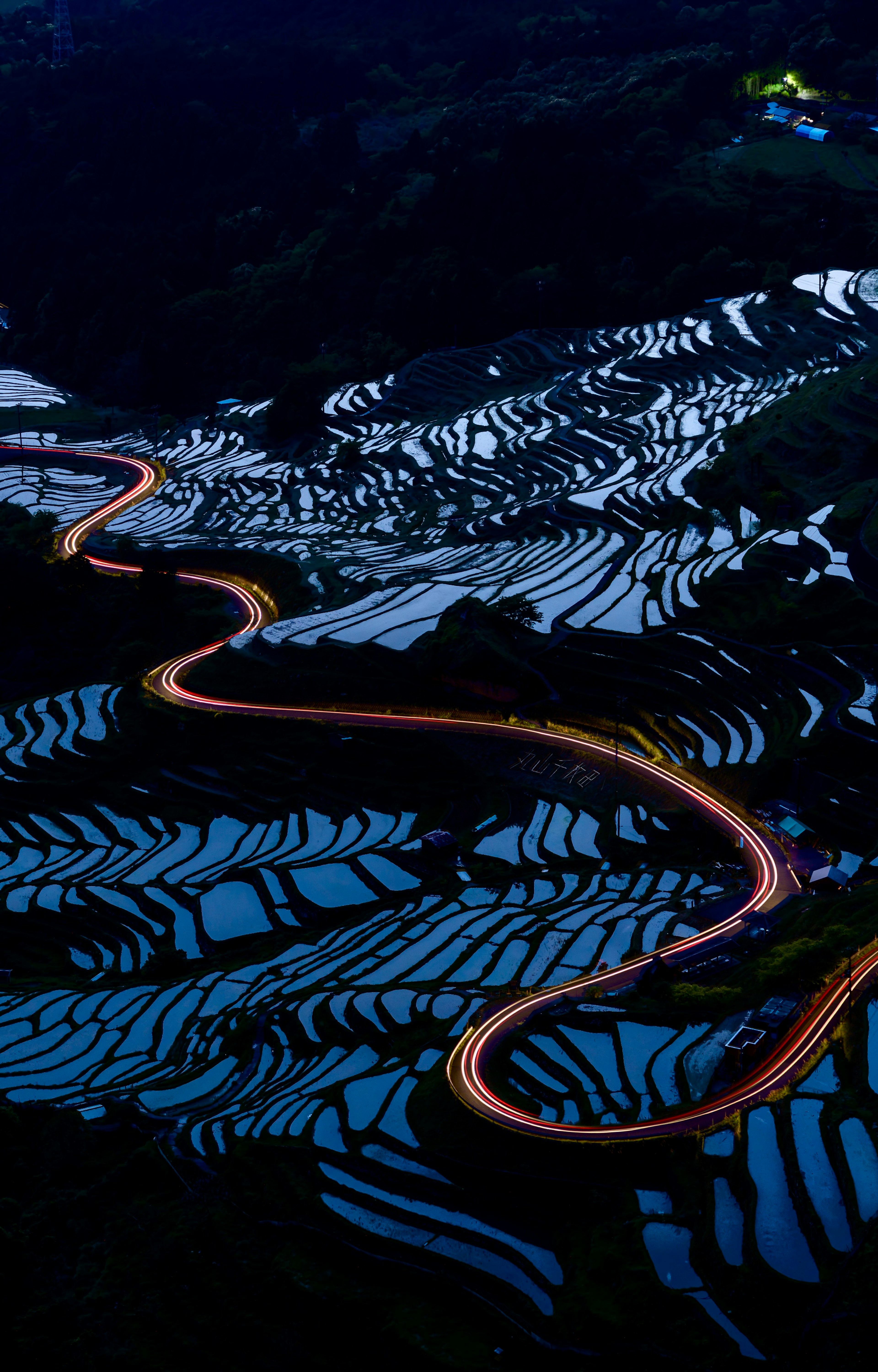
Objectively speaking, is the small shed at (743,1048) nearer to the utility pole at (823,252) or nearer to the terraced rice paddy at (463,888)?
the terraced rice paddy at (463,888)

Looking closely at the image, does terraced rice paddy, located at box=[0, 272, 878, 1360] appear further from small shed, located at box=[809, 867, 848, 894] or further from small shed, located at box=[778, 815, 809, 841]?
small shed, located at box=[778, 815, 809, 841]

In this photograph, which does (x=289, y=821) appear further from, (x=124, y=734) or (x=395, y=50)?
(x=395, y=50)

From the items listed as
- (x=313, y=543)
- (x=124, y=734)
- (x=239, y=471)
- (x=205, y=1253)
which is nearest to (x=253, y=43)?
(x=239, y=471)

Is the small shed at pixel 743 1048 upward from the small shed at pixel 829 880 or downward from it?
upward

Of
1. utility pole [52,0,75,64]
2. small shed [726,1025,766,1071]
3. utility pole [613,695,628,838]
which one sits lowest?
utility pole [613,695,628,838]

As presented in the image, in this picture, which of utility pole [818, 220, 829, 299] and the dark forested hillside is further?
the dark forested hillside

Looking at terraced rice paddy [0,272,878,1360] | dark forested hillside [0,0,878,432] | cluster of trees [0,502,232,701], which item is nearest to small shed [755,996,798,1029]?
terraced rice paddy [0,272,878,1360]

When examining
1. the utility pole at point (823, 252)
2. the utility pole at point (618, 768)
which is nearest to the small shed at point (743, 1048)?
the utility pole at point (618, 768)
